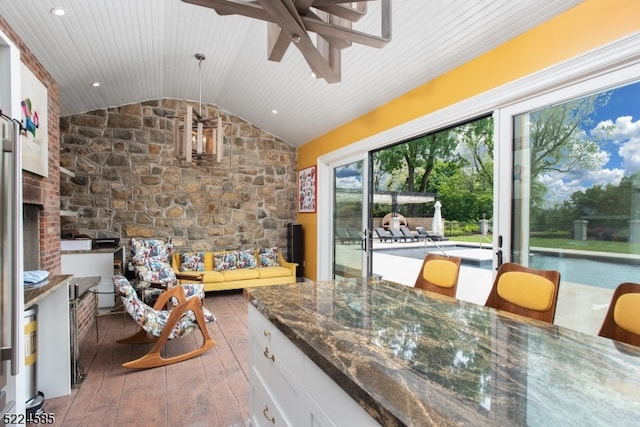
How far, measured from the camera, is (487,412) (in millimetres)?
713

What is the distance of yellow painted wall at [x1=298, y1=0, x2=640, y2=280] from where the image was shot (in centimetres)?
196

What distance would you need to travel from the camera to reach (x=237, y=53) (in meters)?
4.01

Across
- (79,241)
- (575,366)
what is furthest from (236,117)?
(575,366)

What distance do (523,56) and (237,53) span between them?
3.03m

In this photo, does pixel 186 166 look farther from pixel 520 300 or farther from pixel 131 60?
pixel 520 300

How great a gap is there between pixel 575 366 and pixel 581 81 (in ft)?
6.59

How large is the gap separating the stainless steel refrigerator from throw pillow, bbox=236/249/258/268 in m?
4.29

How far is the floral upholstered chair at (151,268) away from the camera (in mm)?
4132

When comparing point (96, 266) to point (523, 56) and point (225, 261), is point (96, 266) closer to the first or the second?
point (225, 261)

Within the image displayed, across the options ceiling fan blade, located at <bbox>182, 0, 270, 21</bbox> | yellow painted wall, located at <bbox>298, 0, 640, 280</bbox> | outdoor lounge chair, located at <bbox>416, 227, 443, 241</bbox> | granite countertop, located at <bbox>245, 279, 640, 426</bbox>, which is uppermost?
yellow painted wall, located at <bbox>298, 0, 640, 280</bbox>

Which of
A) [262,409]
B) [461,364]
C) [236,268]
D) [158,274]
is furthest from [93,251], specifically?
[461,364]

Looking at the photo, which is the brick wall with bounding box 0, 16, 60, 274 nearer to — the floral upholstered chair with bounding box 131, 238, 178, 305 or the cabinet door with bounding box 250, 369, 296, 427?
the floral upholstered chair with bounding box 131, 238, 178, 305

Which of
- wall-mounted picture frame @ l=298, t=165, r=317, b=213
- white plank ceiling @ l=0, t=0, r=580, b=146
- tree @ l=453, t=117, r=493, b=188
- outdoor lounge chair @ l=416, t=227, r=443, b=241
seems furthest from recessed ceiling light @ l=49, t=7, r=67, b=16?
outdoor lounge chair @ l=416, t=227, r=443, b=241

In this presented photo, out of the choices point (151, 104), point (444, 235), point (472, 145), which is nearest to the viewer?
point (151, 104)
